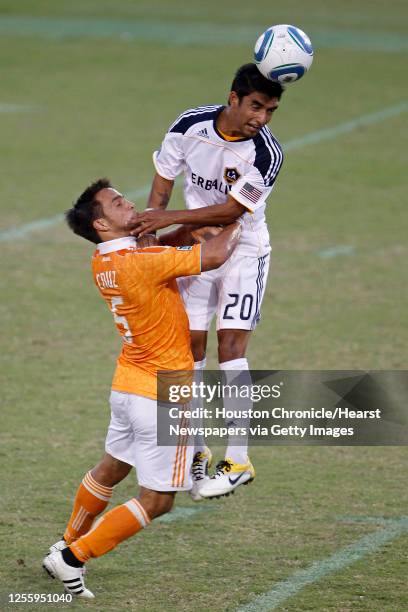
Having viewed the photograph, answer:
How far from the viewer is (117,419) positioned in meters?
7.12

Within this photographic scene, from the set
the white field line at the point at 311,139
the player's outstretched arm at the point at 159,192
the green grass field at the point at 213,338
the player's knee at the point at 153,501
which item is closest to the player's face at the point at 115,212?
the player's outstretched arm at the point at 159,192

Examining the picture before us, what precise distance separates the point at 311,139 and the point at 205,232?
41.9 feet

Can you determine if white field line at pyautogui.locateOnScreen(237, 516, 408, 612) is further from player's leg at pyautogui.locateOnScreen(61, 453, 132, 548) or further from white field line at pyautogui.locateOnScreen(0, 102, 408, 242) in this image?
white field line at pyautogui.locateOnScreen(0, 102, 408, 242)

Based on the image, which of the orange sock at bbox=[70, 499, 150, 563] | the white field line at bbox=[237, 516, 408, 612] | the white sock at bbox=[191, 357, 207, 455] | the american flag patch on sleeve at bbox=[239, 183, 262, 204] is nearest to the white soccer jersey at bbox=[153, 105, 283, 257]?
the american flag patch on sleeve at bbox=[239, 183, 262, 204]

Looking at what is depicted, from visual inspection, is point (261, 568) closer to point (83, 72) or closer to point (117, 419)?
point (117, 419)

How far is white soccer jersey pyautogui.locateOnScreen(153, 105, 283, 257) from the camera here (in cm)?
737

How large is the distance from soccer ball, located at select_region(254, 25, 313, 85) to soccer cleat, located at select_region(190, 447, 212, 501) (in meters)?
2.28

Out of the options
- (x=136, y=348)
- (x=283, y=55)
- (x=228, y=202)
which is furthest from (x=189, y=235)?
(x=283, y=55)

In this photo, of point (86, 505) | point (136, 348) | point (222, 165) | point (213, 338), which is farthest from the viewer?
point (213, 338)

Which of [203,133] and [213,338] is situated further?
[213,338]

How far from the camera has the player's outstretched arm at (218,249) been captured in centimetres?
696

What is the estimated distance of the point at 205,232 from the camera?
7602mm

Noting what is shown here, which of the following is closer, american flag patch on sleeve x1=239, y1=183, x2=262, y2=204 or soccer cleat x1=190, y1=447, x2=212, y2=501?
american flag patch on sleeve x1=239, y1=183, x2=262, y2=204

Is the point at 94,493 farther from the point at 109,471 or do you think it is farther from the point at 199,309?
the point at 199,309
